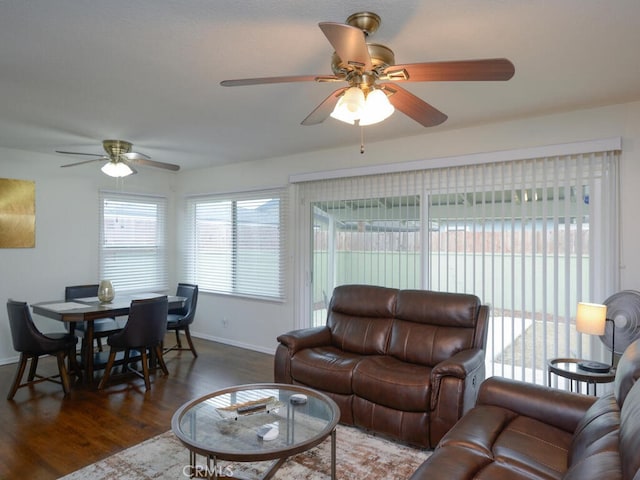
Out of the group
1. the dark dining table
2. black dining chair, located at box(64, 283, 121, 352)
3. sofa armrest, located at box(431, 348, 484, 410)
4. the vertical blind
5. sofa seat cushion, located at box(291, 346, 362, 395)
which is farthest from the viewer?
black dining chair, located at box(64, 283, 121, 352)

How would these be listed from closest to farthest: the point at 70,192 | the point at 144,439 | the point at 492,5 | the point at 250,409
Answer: the point at 492,5, the point at 250,409, the point at 144,439, the point at 70,192

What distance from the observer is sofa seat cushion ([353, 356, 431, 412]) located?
2566 millimetres

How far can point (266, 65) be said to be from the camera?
236 cm

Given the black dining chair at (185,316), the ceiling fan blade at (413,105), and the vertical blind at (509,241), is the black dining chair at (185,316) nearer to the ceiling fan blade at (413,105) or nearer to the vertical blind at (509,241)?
the vertical blind at (509,241)

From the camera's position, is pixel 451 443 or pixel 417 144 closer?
pixel 451 443

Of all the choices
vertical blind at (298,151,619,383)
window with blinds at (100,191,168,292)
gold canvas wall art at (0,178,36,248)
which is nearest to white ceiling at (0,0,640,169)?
vertical blind at (298,151,619,383)

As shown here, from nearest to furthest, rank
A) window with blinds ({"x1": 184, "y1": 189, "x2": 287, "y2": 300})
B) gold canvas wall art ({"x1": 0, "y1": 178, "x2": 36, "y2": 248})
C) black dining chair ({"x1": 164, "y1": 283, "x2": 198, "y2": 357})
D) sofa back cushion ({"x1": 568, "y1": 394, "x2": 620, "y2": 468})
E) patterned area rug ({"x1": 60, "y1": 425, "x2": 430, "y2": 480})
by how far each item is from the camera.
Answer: sofa back cushion ({"x1": 568, "y1": 394, "x2": 620, "y2": 468})
patterned area rug ({"x1": 60, "y1": 425, "x2": 430, "y2": 480})
gold canvas wall art ({"x1": 0, "y1": 178, "x2": 36, "y2": 248})
black dining chair ({"x1": 164, "y1": 283, "x2": 198, "y2": 357})
window with blinds ({"x1": 184, "y1": 189, "x2": 287, "y2": 300})

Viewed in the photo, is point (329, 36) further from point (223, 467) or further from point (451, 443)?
point (223, 467)

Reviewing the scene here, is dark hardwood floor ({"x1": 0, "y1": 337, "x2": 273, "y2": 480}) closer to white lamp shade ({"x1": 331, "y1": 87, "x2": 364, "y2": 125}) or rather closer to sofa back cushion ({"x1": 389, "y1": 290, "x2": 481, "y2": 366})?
sofa back cushion ({"x1": 389, "y1": 290, "x2": 481, "y2": 366})

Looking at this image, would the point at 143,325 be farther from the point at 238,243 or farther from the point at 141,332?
the point at 238,243

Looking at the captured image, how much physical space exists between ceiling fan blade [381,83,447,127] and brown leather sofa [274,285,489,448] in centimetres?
153

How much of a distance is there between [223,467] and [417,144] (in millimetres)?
3232

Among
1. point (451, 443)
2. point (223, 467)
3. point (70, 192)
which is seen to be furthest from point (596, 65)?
point (70, 192)

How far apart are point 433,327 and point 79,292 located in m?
4.04
